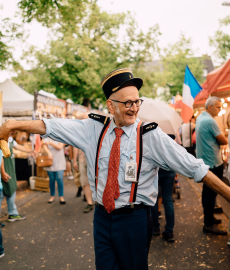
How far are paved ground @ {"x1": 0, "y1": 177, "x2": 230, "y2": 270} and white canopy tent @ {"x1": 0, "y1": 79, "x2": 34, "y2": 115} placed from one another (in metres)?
4.95

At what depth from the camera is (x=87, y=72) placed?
20078 mm

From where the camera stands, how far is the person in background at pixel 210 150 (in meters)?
4.38

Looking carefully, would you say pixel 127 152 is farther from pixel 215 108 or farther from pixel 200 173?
pixel 215 108

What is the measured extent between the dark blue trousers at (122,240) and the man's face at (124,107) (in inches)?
28.5

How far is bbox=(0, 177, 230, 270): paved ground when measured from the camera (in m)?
3.64

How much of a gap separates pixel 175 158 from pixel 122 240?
77 centimetres

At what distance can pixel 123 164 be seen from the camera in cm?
200

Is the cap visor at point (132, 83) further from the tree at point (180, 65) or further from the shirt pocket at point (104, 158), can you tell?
the tree at point (180, 65)

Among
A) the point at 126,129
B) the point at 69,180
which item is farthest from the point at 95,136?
the point at 69,180

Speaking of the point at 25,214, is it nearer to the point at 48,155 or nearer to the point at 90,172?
the point at 48,155

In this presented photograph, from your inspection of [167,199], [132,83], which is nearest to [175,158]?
[132,83]

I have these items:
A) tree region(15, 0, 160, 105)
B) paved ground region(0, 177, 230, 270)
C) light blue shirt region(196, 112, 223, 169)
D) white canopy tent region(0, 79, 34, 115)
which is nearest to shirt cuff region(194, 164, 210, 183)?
paved ground region(0, 177, 230, 270)

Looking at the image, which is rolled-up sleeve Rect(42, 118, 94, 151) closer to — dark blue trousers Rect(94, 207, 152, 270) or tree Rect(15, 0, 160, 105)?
dark blue trousers Rect(94, 207, 152, 270)

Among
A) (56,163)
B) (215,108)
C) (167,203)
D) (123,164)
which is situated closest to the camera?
(123,164)
